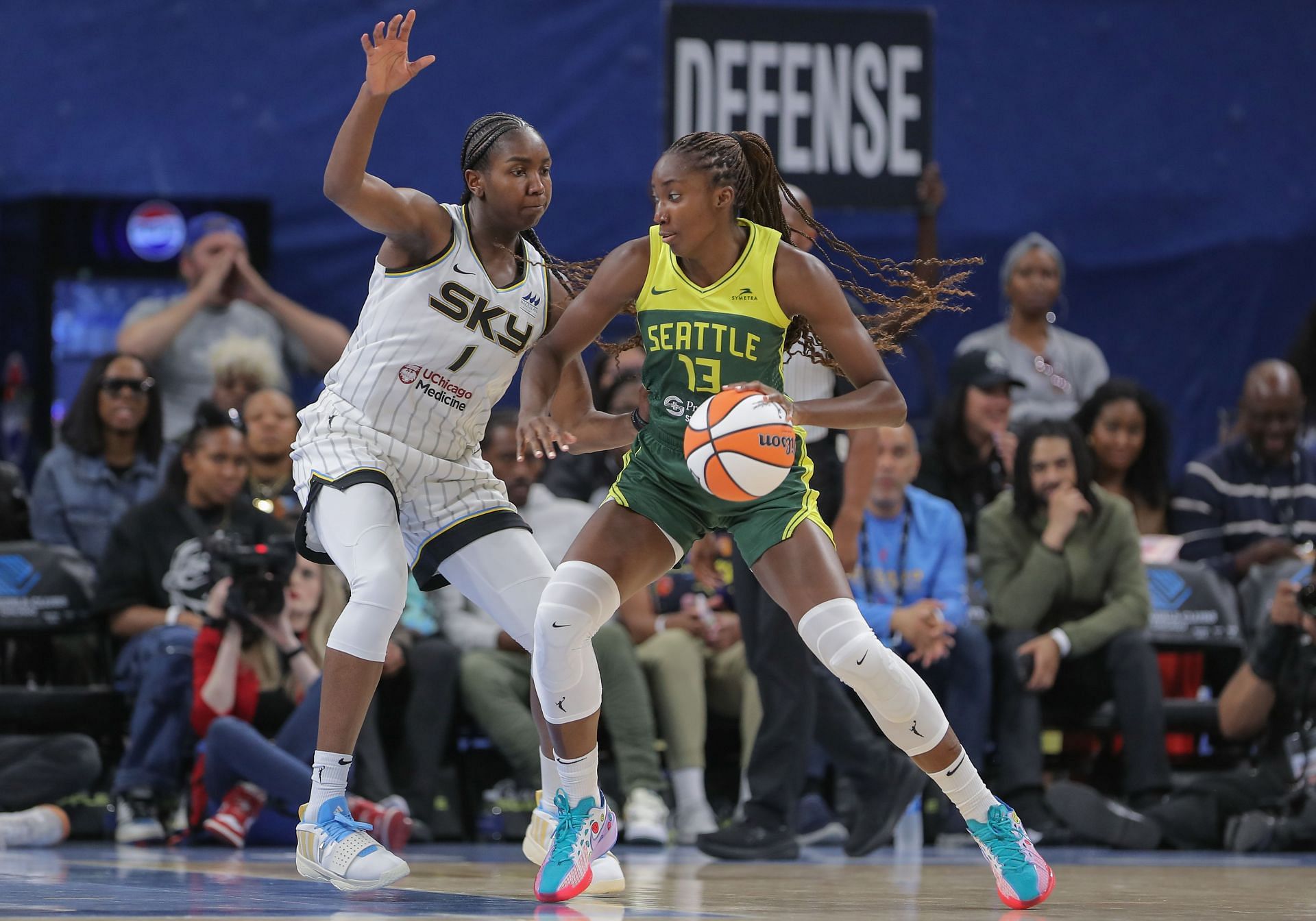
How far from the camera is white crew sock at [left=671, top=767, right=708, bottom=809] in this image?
707cm

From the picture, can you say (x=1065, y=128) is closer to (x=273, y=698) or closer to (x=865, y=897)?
(x=273, y=698)

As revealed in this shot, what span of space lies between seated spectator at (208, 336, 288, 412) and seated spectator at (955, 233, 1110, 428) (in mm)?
3128

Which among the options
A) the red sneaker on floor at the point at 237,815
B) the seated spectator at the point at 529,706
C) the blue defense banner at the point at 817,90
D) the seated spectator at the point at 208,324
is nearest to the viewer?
the red sneaker on floor at the point at 237,815

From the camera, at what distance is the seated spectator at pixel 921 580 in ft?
23.2

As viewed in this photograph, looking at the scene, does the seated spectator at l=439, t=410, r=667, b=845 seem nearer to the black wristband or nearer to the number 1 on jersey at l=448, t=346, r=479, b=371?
the number 1 on jersey at l=448, t=346, r=479, b=371

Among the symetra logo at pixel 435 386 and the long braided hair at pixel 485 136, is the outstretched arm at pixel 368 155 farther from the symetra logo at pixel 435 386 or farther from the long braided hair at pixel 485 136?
the symetra logo at pixel 435 386

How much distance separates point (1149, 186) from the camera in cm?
1052

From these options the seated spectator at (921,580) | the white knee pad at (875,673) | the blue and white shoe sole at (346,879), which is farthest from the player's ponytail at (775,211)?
the seated spectator at (921,580)

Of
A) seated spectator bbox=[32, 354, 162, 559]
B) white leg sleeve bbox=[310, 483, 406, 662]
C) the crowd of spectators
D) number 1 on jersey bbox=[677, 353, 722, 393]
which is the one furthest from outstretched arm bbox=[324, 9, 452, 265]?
seated spectator bbox=[32, 354, 162, 559]

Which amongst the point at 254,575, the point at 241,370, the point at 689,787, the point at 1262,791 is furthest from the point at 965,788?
the point at 241,370

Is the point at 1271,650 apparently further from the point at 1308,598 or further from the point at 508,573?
the point at 508,573

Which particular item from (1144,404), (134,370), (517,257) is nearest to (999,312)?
(1144,404)

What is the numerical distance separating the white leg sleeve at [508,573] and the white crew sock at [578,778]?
0.32 meters

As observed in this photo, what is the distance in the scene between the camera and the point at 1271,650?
277 inches
